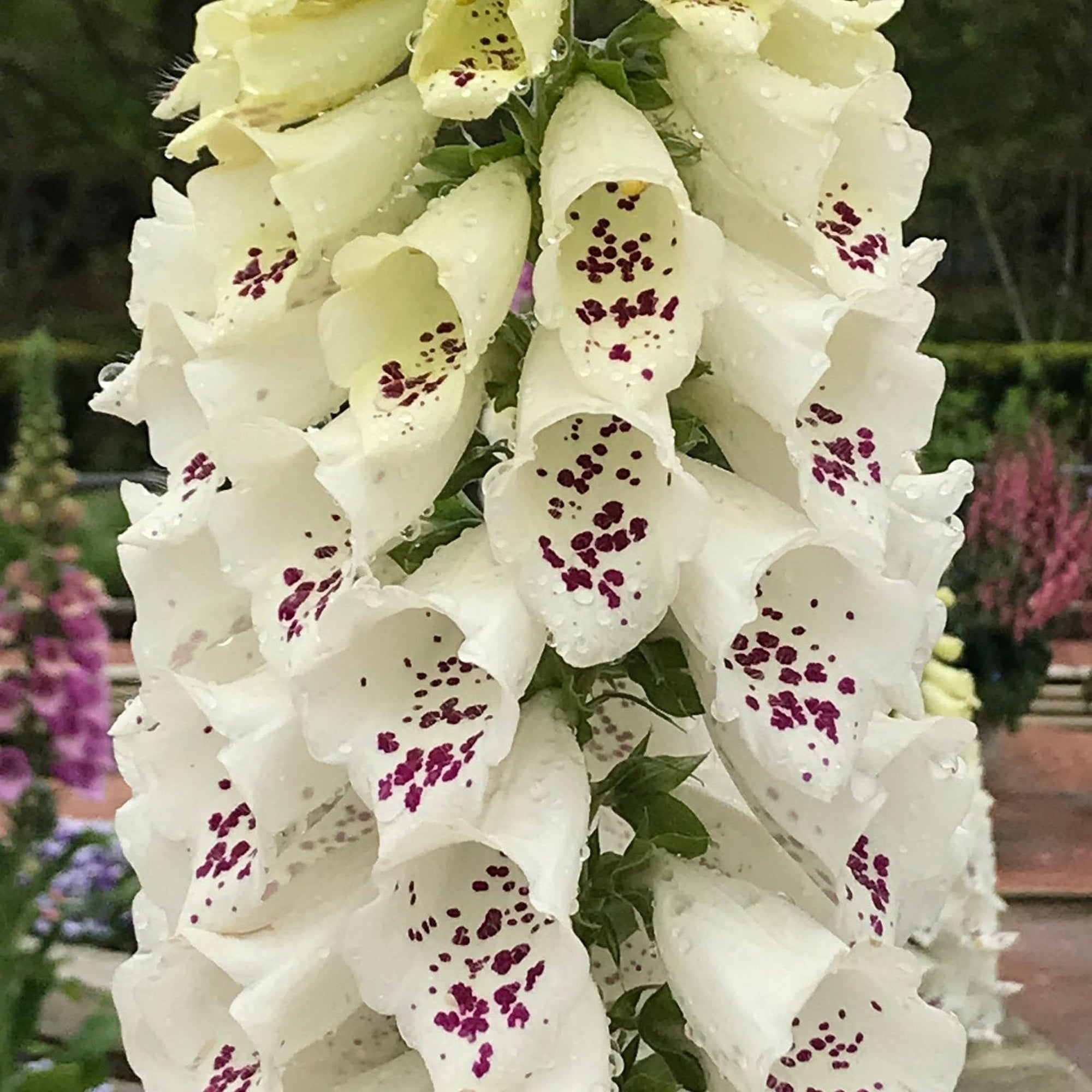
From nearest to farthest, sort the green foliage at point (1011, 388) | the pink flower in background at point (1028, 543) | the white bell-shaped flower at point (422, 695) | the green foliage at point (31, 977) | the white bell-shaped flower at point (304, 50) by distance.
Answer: the white bell-shaped flower at point (422, 695)
the white bell-shaped flower at point (304, 50)
the green foliage at point (31, 977)
the pink flower in background at point (1028, 543)
the green foliage at point (1011, 388)

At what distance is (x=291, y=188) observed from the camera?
82cm

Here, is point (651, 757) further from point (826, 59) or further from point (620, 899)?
point (826, 59)

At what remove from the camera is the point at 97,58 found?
1059 cm

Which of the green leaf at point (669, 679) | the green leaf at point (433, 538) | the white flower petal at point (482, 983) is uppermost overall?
the green leaf at point (433, 538)

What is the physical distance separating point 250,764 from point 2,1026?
1620 millimetres

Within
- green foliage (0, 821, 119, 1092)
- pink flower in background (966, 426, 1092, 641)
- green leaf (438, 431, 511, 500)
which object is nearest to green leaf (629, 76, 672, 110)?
green leaf (438, 431, 511, 500)

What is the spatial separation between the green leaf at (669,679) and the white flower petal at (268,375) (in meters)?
0.28

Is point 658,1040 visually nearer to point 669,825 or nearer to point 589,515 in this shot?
point 669,825

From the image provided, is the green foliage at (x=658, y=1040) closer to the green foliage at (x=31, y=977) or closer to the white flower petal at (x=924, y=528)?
the white flower petal at (x=924, y=528)

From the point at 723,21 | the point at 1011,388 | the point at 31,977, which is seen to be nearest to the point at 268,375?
the point at 723,21

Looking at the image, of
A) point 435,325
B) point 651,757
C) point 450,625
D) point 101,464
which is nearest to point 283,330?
point 435,325

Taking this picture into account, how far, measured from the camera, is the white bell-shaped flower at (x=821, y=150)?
82 cm

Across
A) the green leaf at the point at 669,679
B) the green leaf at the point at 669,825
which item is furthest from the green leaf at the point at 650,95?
the green leaf at the point at 669,825

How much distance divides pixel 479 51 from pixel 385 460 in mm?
261
